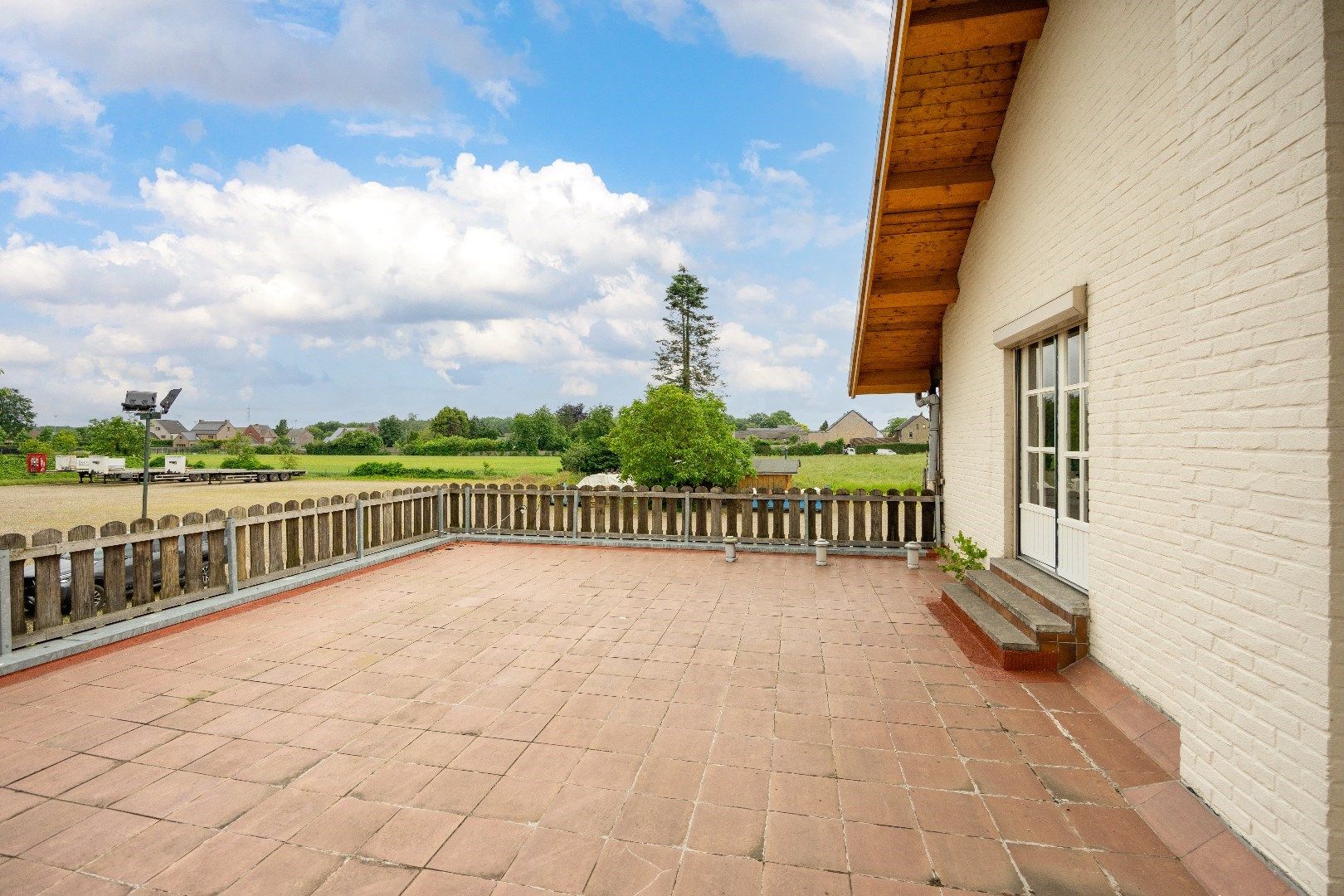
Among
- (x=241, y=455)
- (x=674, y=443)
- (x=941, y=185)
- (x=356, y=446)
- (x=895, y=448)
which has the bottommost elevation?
(x=241, y=455)

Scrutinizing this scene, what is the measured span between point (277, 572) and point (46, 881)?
183 inches

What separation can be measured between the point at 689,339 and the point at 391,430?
251 feet

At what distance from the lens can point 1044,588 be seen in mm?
4594

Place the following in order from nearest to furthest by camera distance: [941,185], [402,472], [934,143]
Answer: [934,143], [941,185], [402,472]

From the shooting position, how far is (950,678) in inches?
155

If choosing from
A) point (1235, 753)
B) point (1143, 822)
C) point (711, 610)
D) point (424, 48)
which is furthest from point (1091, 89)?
point (424, 48)

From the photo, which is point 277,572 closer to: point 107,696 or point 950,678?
point 107,696

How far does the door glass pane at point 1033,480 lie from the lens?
5.39 metres

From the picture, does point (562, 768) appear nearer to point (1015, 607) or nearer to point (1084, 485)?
point (1015, 607)

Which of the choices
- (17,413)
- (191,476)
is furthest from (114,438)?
(17,413)

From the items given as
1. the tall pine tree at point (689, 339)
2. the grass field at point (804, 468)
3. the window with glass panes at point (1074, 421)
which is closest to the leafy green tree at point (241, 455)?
the grass field at point (804, 468)

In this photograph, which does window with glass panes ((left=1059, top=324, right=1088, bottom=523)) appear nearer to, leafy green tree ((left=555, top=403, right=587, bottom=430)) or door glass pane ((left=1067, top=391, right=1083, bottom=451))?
door glass pane ((left=1067, top=391, right=1083, bottom=451))

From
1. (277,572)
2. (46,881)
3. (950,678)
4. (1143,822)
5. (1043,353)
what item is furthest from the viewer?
(277,572)

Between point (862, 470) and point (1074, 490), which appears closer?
point (1074, 490)
